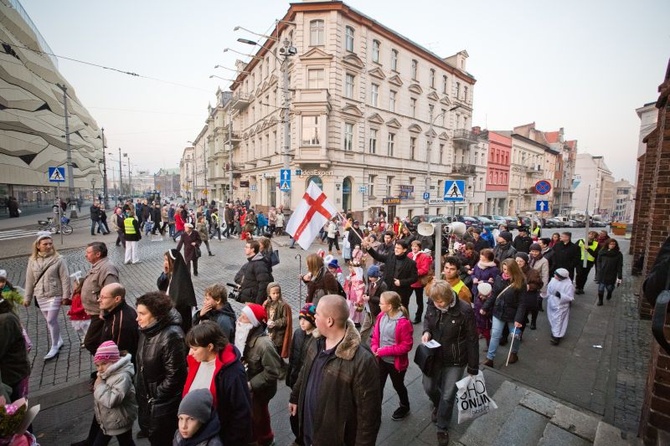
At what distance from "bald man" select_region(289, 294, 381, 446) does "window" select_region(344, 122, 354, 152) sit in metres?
23.2

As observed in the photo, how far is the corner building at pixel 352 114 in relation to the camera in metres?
23.0

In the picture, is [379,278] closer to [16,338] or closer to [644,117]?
[16,338]

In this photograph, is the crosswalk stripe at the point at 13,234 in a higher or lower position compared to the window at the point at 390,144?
lower

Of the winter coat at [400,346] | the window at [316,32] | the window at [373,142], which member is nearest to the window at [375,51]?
the window at [316,32]

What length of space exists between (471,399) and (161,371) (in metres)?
3.01

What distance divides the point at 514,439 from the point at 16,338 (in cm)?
511

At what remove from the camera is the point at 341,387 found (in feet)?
7.33

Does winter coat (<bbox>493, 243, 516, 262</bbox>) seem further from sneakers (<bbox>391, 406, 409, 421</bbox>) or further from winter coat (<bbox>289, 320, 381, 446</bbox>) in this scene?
winter coat (<bbox>289, 320, 381, 446</bbox>)

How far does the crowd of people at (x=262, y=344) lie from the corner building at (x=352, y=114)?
1305 centimetres

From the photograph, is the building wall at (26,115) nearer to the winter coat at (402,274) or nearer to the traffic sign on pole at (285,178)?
the traffic sign on pole at (285,178)

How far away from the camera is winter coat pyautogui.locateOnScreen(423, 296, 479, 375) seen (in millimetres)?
3383

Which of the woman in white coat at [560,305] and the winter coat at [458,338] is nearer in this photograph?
the winter coat at [458,338]

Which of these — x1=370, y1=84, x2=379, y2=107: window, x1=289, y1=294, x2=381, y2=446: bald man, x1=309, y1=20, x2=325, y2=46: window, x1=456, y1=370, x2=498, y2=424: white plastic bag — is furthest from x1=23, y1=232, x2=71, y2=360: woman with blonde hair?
x1=370, y1=84, x2=379, y2=107: window

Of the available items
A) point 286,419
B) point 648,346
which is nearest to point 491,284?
point 648,346
